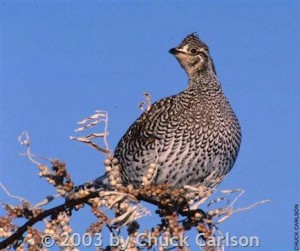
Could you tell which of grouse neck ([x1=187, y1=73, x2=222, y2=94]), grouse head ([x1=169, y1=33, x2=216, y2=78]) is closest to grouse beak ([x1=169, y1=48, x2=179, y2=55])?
grouse head ([x1=169, y1=33, x2=216, y2=78])

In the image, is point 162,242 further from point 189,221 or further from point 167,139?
point 167,139

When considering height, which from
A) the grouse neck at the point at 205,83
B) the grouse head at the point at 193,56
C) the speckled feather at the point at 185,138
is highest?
the grouse head at the point at 193,56

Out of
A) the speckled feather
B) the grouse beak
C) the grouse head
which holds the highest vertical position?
the grouse head

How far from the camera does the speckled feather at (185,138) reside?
7875 millimetres

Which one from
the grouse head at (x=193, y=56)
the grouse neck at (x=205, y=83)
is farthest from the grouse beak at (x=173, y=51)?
the grouse neck at (x=205, y=83)

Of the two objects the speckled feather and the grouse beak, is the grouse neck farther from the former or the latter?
the grouse beak

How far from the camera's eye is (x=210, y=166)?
7.92 m

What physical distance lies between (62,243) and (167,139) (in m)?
4.15

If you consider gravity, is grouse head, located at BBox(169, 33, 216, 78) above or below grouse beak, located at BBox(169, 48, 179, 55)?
above

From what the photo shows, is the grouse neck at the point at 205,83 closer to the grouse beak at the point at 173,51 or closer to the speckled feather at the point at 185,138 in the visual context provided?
the speckled feather at the point at 185,138

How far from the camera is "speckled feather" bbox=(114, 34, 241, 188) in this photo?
7875 mm

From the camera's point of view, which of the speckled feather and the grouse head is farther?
the grouse head

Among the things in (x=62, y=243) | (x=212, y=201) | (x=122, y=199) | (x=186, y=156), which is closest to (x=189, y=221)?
(x=212, y=201)

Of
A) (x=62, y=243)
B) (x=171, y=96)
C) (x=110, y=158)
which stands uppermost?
(x=171, y=96)
